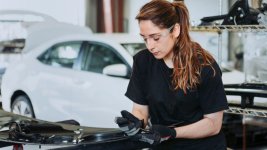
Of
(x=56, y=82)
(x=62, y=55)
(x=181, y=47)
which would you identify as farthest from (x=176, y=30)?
(x=62, y=55)

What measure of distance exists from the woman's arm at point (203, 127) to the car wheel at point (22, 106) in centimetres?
351

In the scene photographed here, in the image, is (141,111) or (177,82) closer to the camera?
(177,82)

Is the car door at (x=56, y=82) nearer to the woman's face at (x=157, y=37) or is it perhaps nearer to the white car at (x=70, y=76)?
the white car at (x=70, y=76)

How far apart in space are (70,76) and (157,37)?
9.99ft

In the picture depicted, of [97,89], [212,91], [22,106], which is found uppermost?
[212,91]

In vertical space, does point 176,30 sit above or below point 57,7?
below

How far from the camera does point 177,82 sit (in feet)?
6.31

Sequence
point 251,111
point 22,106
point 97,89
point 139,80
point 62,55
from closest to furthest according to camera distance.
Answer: point 139,80 → point 251,111 → point 97,89 → point 62,55 → point 22,106

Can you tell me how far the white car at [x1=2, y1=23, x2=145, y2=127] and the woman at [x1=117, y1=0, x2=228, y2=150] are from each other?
2.19 metres

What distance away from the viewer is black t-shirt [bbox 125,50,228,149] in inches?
74.0

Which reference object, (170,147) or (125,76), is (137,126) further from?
(125,76)

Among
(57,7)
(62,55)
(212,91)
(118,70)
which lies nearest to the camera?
(212,91)

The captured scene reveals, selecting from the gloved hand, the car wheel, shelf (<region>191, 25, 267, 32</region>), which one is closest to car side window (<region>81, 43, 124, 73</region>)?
the car wheel

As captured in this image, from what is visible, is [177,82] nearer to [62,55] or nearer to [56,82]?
[56,82]
